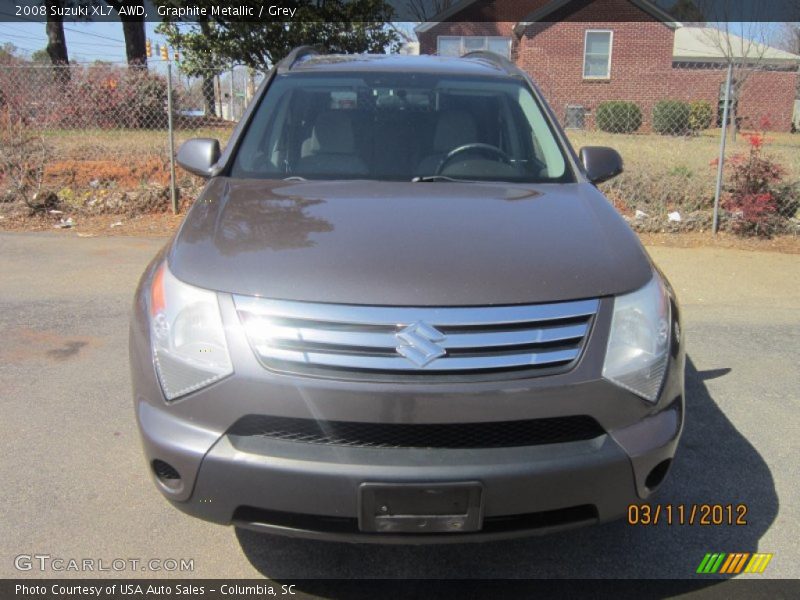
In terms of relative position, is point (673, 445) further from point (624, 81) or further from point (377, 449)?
point (624, 81)

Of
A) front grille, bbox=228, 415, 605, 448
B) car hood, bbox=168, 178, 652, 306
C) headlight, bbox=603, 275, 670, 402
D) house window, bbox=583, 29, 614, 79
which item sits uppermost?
house window, bbox=583, 29, 614, 79

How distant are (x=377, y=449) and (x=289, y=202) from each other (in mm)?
1217

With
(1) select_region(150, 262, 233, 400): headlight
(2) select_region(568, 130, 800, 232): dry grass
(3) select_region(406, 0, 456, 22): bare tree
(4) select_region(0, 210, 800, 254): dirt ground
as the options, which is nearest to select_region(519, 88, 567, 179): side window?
(1) select_region(150, 262, 233, 400): headlight

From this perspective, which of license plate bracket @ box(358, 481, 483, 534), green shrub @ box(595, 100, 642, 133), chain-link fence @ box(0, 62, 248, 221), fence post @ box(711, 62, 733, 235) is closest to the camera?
→ license plate bracket @ box(358, 481, 483, 534)

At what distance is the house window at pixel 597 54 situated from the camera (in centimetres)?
2733

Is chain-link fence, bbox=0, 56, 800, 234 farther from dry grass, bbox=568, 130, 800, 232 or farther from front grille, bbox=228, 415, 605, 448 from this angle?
front grille, bbox=228, 415, 605, 448

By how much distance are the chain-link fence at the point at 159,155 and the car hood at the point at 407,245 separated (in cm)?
601

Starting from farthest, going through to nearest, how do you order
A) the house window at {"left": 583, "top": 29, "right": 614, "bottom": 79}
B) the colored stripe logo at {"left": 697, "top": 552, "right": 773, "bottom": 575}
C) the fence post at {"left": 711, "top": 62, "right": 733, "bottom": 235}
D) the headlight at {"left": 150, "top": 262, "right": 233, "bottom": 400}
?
the house window at {"left": 583, "top": 29, "right": 614, "bottom": 79} < the fence post at {"left": 711, "top": 62, "right": 733, "bottom": 235} < the colored stripe logo at {"left": 697, "top": 552, "right": 773, "bottom": 575} < the headlight at {"left": 150, "top": 262, "right": 233, "bottom": 400}

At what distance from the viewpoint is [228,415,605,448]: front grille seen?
218 cm

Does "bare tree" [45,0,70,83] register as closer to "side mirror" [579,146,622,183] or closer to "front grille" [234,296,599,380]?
"side mirror" [579,146,622,183]

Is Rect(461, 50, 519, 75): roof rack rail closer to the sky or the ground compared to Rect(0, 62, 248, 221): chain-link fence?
closer to the sky

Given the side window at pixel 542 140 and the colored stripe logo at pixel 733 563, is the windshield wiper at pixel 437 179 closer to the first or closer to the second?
the side window at pixel 542 140

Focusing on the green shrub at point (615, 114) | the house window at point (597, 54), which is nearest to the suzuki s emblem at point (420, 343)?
the green shrub at point (615, 114)
